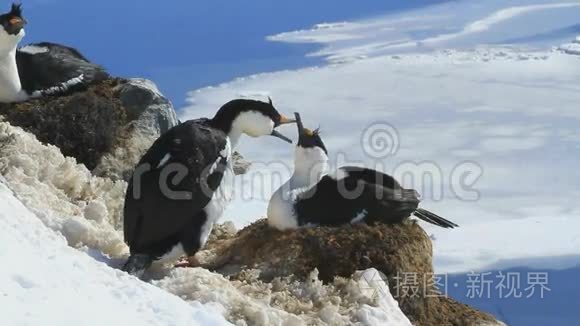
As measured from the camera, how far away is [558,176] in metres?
18.8

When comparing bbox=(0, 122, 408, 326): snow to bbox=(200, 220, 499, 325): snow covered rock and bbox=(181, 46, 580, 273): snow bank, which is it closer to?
bbox=(200, 220, 499, 325): snow covered rock

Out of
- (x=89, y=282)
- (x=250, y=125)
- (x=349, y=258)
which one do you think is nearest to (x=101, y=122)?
(x=250, y=125)

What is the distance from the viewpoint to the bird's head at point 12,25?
1079cm

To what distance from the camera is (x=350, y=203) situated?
8.07 metres

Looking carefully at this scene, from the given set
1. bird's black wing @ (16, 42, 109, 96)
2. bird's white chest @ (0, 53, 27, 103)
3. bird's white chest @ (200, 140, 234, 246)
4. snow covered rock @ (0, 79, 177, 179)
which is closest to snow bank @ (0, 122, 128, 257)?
bird's white chest @ (200, 140, 234, 246)

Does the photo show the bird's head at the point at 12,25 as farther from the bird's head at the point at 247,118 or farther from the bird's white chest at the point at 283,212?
the bird's white chest at the point at 283,212

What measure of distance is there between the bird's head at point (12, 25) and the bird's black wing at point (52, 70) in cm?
64

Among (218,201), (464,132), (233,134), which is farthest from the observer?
(464,132)

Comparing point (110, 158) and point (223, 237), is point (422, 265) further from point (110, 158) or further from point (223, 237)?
point (110, 158)

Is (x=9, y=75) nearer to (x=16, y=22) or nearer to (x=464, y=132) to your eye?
(x=16, y=22)

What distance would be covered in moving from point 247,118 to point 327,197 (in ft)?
3.11

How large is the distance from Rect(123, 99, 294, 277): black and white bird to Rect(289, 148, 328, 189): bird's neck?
832 millimetres

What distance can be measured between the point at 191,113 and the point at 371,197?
15.7 metres

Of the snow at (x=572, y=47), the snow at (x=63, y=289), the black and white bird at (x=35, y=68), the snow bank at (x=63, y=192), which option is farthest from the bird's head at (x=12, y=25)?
the snow at (x=572, y=47)
